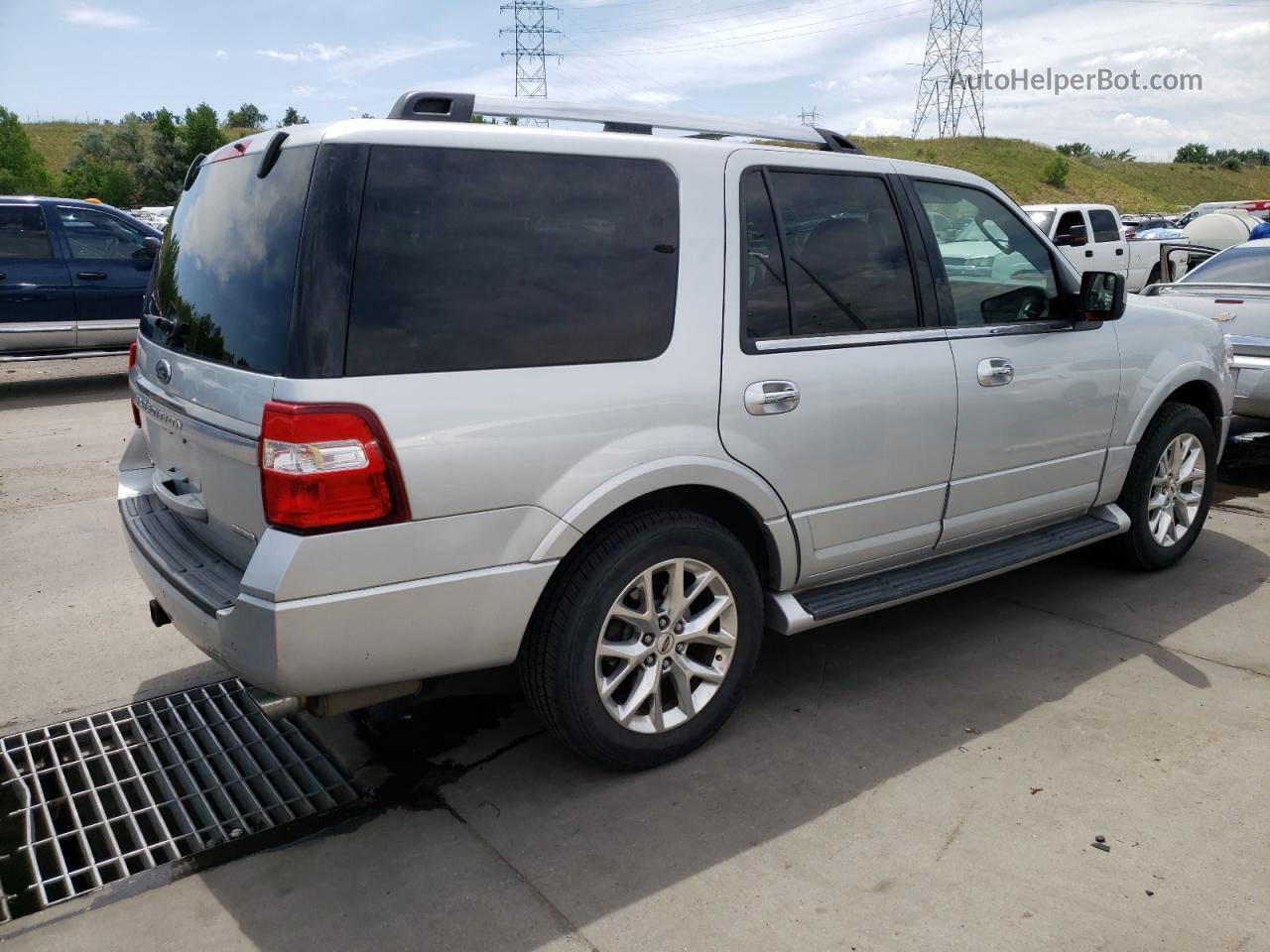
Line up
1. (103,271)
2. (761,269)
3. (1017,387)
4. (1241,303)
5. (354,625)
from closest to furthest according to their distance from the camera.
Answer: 1. (354,625)
2. (761,269)
3. (1017,387)
4. (1241,303)
5. (103,271)

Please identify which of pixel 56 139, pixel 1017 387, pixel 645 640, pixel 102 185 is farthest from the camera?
pixel 56 139

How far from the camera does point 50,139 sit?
3716 inches

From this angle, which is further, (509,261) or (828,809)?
(828,809)

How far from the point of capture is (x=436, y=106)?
2963mm

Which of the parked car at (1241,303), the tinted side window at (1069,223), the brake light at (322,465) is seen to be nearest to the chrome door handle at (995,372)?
the brake light at (322,465)

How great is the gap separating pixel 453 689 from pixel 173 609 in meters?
0.83

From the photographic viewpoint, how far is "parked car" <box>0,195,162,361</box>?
33.2 ft

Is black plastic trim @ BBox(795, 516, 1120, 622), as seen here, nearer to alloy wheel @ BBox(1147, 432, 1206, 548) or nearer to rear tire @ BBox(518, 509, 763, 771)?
rear tire @ BBox(518, 509, 763, 771)

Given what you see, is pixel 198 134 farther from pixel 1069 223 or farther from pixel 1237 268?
pixel 1237 268

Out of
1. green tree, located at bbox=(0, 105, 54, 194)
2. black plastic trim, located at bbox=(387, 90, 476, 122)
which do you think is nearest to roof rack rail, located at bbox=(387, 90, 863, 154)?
black plastic trim, located at bbox=(387, 90, 476, 122)

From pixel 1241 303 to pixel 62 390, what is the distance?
10811 mm

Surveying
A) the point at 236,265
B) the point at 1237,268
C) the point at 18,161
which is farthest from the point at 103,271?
the point at 18,161

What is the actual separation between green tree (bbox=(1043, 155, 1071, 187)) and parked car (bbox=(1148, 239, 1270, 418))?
76.4m

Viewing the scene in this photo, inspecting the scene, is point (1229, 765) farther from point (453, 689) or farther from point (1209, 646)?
point (453, 689)
